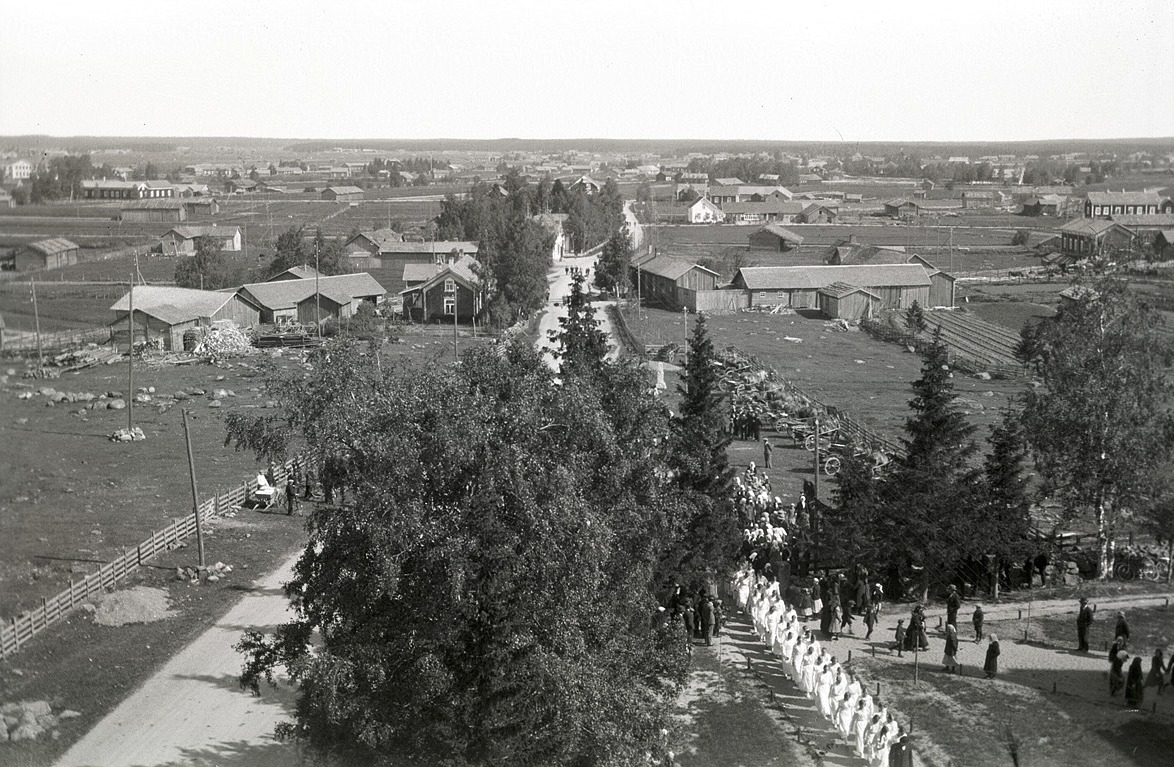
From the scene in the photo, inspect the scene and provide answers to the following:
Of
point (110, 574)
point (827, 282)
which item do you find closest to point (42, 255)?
point (110, 574)

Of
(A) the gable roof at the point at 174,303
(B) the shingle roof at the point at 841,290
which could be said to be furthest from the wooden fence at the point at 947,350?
(A) the gable roof at the point at 174,303

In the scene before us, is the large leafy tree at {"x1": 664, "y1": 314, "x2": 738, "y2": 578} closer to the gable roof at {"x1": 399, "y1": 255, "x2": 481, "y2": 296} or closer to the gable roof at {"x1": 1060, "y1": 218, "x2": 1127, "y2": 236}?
the gable roof at {"x1": 399, "y1": 255, "x2": 481, "y2": 296}

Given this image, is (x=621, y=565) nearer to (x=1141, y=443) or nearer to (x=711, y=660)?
(x=711, y=660)

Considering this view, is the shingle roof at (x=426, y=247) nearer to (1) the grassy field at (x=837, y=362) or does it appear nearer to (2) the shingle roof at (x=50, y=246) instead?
(1) the grassy field at (x=837, y=362)

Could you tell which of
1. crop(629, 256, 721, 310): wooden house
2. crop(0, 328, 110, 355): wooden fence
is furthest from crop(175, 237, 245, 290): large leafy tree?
crop(629, 256, 721, 310): wooden house

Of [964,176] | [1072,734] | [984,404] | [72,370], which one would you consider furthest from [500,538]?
[964,176]

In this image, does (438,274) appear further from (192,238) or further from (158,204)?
(158,204)

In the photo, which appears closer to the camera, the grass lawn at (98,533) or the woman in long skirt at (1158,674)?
the grass lawn at (98,533)
